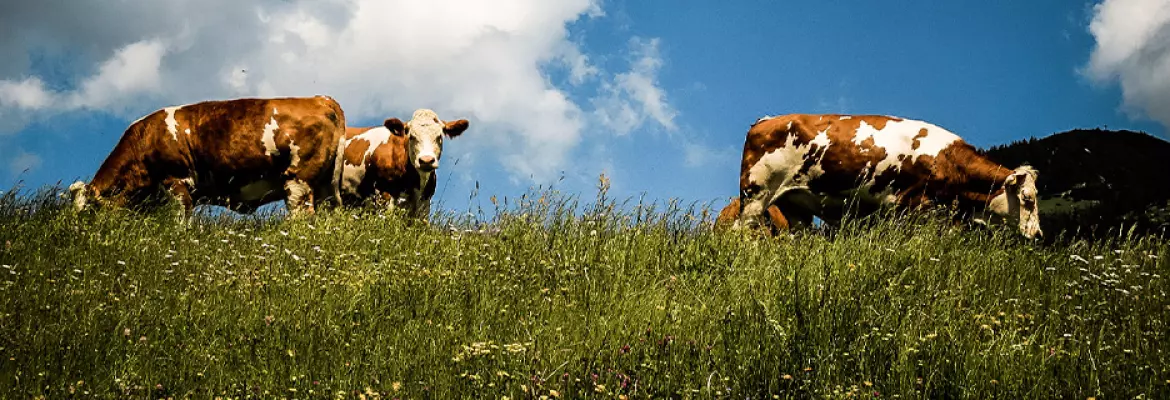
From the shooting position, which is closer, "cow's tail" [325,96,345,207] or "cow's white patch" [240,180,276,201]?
"cow's white patch" [240,180,276,201]

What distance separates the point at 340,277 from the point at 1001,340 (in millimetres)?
4934

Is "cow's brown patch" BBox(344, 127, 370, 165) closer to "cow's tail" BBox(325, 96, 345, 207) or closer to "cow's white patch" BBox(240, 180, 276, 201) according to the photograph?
"cow's tail" BBox(325, 96, 345, 207)

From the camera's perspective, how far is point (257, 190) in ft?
42.5

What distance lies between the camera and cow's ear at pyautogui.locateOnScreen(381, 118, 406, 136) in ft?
46.6

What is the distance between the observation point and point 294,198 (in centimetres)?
1265

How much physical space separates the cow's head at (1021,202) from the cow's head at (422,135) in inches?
299

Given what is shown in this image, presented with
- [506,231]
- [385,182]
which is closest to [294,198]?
[385,182]

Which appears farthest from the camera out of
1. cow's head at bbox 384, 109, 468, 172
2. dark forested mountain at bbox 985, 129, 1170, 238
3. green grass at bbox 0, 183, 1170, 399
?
dark forested mountain at bbox 985, 129, 1170, 238

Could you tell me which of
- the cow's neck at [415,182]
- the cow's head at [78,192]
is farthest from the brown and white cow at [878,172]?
the cow's head at [78,192]

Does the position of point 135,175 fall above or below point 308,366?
above

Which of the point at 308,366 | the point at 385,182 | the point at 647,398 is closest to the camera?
the point at 647,398

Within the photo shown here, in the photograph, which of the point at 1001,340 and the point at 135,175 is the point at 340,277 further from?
the point at 135,175

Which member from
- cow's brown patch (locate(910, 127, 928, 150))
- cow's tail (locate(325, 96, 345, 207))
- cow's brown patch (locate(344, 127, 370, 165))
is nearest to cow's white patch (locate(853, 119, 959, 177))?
cow's brown patch (locate(910, 127, 928, 150))

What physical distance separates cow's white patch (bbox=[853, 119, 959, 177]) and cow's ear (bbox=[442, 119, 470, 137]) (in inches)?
232
